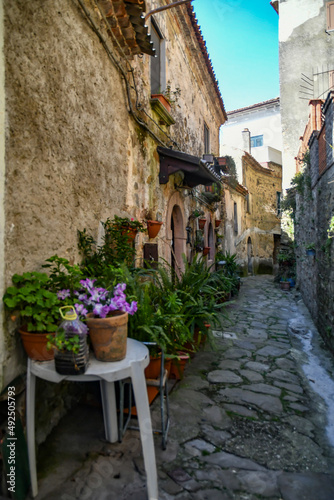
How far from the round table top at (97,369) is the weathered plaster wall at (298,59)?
12.0m

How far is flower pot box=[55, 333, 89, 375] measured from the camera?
1.54m

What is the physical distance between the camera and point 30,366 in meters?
1.71

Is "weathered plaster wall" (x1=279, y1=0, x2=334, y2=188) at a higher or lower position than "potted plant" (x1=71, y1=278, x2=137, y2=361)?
higher

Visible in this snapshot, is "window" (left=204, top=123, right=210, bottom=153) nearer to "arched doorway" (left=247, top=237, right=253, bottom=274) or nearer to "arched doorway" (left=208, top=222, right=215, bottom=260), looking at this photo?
"arched doorway" (left=208, top=222, right=215, bottom=260)

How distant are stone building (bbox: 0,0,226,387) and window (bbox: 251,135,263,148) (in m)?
17.7

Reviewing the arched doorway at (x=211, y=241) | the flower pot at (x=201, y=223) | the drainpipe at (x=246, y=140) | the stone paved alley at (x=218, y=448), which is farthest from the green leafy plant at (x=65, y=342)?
the drainpipe at (x=246, y=140)

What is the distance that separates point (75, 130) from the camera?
2.71 meters

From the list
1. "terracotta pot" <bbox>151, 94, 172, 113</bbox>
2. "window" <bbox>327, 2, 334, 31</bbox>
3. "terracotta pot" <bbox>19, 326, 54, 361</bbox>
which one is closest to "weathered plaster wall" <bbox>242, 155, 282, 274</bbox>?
"window" <bbox>327, 2, 334, 31</bbox>

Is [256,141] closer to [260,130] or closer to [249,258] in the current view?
[260,130]

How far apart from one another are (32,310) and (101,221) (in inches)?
64.0

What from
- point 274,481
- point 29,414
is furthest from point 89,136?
point 274,481

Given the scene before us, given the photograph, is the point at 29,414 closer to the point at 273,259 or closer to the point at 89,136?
the point at 89,136

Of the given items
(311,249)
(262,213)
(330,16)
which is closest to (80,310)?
(311,249)

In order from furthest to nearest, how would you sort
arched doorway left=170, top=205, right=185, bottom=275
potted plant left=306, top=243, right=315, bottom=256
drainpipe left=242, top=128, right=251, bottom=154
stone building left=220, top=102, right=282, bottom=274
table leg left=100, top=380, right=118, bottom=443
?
drainpipe left=242, top=128, right=251, bottom=154 → stone building left=220, top=102, right=282, bottom=274 → arched doorway left=170, top=205, right=185, bottom=275 → potted plant left=306, top=243, right=315, bottom=256 → table leg left=100, top=380, right=118, bottom=443
